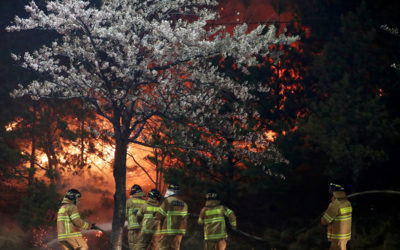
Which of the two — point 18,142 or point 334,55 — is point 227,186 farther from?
point 18,142

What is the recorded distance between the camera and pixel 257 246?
1627 centimetres

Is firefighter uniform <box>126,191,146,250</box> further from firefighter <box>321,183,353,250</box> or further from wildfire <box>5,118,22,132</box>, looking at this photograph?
wildfire <box>5,118,22,132</box>

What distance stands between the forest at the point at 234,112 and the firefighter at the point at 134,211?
1.57m

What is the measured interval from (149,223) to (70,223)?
1784mm

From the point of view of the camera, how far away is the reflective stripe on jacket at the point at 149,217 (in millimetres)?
9711

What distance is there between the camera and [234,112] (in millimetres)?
12453

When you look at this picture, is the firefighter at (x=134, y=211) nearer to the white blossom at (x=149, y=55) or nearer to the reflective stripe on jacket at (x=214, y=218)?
the reflective stripe on jacket at (x=214, y=218)

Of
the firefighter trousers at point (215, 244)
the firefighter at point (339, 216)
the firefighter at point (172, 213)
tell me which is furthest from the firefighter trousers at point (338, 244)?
the firefighter at point (172, 213)

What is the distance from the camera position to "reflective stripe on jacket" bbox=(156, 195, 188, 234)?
9.45 meters

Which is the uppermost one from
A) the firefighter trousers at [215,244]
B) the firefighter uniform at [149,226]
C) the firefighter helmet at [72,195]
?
the firefighter helmet at [72,195]

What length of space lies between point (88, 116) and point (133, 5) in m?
6.23

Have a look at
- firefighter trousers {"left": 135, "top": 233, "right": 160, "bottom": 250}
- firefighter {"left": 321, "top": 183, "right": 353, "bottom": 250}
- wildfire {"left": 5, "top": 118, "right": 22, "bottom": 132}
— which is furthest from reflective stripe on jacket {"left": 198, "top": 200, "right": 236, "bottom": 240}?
wildfire {"left": 5, "top": 118, "right": 22, "bottom": 132}

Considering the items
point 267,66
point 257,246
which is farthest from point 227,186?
point 267,66

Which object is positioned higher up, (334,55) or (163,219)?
(334,55)
